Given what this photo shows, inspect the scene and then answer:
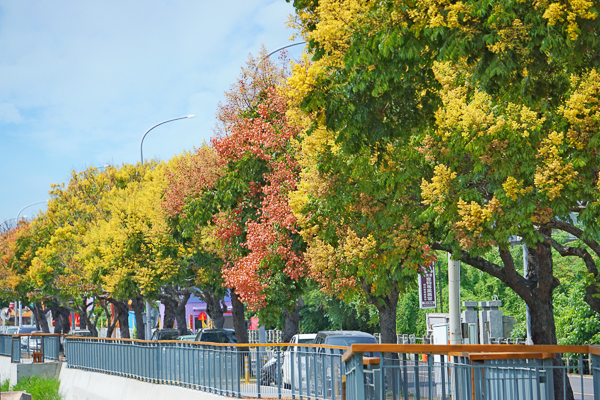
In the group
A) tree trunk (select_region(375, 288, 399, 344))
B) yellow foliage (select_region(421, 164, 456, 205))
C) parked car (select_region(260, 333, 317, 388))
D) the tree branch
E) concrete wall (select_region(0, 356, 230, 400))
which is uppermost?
yellow foliage (select_region(421, 164, 456, 205))

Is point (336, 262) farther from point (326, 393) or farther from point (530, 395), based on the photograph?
point (530, 395)

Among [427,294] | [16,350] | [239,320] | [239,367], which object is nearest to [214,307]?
[239,320]

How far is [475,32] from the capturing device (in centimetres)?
787

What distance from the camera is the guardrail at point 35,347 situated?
31938 mm

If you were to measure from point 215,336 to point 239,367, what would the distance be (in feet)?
41.4

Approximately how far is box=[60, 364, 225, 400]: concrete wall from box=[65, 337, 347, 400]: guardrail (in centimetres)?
31

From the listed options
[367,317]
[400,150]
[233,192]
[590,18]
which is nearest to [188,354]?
[233,192]

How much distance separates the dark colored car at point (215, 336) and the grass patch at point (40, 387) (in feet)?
18.8

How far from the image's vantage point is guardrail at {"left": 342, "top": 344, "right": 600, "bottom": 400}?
25.0 feet

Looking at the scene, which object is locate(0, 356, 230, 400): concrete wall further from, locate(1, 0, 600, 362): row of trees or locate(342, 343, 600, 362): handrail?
locate(342, 343, 600, 362): handrail

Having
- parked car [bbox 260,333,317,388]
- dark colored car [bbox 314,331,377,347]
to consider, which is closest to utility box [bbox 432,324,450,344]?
dark colored car [bbox 314,331,377,347]

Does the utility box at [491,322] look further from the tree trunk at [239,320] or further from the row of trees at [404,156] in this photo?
the tree trunk at [239,320]

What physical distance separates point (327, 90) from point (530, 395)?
4.87 meters

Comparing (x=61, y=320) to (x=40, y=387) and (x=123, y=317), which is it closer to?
(x=123, y=317)
